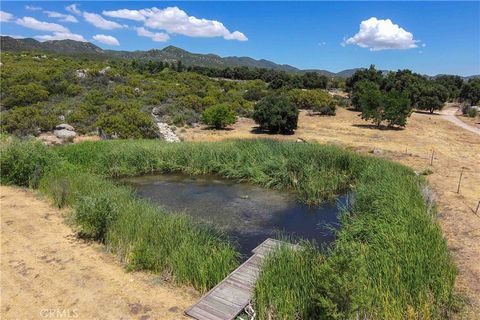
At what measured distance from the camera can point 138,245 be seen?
920 cm

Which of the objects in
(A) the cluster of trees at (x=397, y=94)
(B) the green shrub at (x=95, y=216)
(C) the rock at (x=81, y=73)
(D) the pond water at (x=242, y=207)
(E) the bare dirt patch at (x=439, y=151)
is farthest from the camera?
(C) the rock at (x=81, y=73)

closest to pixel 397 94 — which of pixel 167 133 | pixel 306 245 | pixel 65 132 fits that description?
pixel 167 133

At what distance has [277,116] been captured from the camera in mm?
28859

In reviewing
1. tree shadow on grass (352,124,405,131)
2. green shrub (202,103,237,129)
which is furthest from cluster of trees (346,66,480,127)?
green shrub (202,103,237,129)

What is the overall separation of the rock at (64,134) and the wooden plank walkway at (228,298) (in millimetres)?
20160

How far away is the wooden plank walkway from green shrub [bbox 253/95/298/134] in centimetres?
2124

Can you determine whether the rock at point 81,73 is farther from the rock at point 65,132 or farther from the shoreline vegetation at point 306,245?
the shoreline vegetation at point 306,245

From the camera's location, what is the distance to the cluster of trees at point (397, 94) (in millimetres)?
32169

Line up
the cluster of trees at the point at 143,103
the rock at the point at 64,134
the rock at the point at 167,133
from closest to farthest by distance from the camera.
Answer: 1. the rock at the point at 64,134
2. the rock at the point at 167,133
3. the cluster of trees at the point at 143,103

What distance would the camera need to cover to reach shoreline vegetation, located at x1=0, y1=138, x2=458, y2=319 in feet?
21.5

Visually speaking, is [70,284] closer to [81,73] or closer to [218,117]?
[218,117]

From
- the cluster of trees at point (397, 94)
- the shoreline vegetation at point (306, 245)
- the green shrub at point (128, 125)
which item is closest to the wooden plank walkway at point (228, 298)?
the shoreline vegetation at point (306, 245)

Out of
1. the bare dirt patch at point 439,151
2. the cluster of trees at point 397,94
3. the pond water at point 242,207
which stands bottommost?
the pond water at point 242,207

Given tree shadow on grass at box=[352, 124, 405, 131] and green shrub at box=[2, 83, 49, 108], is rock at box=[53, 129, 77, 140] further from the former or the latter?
tree shadow on grass at box=[352, 124, 405, 131]
